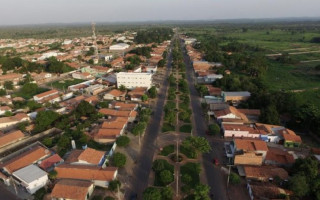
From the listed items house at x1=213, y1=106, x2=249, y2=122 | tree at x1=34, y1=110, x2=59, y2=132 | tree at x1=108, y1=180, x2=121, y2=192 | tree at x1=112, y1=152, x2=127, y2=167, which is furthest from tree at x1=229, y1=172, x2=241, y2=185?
tree at x1=34, y1=110, x2=59, y2=132

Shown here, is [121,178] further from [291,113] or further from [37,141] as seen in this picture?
[291,113]

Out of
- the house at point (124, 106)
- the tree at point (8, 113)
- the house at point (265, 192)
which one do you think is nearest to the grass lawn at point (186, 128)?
the house at point (124, 106)

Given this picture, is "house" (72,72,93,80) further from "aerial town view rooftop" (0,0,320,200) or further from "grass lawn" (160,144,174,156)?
"grass lawn" (160,144,174,156)

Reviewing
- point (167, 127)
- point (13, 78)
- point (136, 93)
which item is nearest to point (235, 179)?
point (167, 127)

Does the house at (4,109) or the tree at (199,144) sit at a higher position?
the house at (4,109)

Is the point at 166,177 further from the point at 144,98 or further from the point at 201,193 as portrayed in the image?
the point at 144,98

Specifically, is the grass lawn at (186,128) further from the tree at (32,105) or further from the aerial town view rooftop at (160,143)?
the tree at (32,105)
